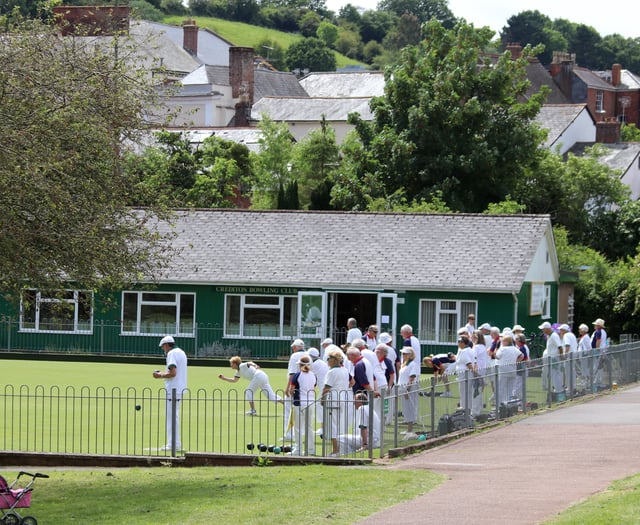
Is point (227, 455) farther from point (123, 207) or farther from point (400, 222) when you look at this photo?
point (400, 222)

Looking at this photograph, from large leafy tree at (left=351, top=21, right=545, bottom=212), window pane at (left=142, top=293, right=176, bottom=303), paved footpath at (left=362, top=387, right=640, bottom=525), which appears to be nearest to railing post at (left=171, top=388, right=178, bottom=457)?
paved footpath at (left=362, top=387, right=640, bottom=525)

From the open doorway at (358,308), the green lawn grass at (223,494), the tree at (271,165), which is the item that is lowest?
the green lawn grass at (223,494)

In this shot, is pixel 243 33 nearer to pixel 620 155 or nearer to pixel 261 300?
pixel 620 155

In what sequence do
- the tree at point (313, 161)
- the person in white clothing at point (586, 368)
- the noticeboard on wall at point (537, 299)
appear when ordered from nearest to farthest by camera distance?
the person in white clothing at point (586, 368) → the noticeboard on wall at point (537, 299) → the tree at point (313, 161)

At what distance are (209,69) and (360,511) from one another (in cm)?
8577

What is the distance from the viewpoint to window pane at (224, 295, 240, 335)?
4378cm

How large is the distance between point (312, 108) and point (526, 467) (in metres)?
72.3

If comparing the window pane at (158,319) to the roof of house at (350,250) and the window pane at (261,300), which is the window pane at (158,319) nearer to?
the roof of house at (350,250)

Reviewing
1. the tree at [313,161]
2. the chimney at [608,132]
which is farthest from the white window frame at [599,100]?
the tree at [313,161]

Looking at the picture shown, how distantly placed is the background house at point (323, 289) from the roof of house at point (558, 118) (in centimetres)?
3200

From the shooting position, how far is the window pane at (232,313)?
1724 inches

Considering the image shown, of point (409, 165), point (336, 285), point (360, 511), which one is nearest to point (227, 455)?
point (360, 511)

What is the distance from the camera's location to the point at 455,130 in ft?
195

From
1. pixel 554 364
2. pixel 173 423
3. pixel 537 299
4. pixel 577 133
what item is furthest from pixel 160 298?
pixel 577 133
